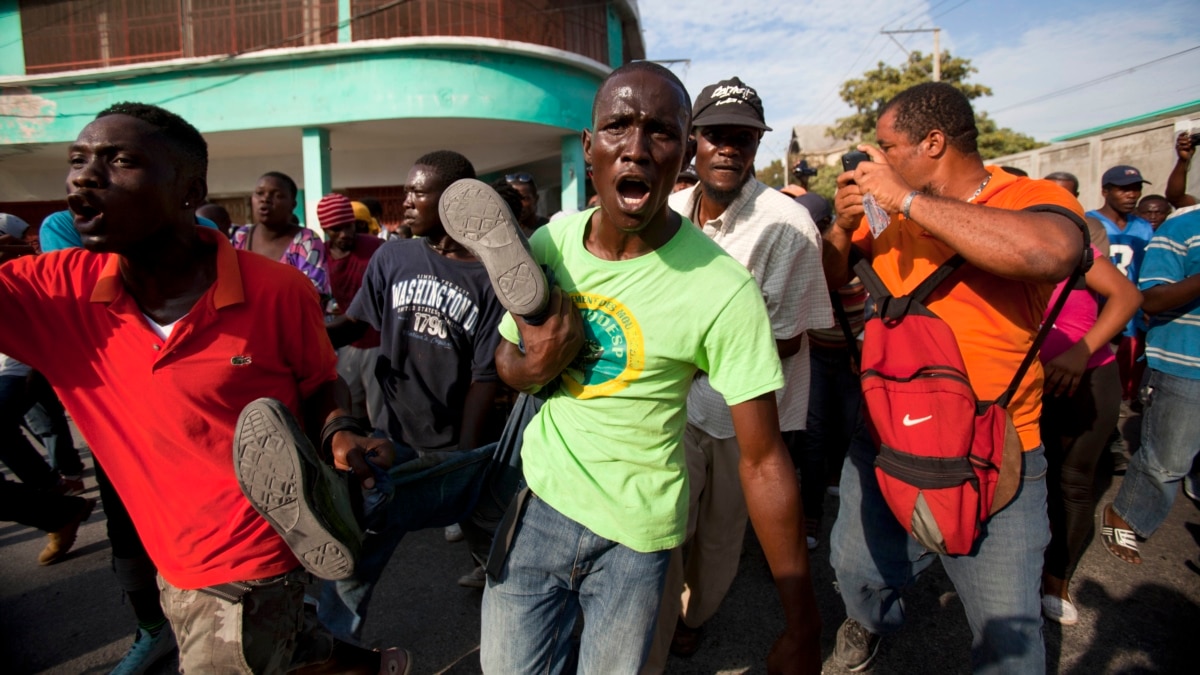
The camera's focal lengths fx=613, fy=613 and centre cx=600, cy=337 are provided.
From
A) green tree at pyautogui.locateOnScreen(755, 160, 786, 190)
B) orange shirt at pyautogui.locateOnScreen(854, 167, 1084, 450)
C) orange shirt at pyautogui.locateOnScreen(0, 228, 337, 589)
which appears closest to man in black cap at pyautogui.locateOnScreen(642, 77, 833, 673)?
orange shirt at pyautogui.locateOnScreen(854, 167, 1084, 450)

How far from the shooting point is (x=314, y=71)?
34.6 feet

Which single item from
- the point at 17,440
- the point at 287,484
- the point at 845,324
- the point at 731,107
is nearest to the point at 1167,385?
the point at 845,324

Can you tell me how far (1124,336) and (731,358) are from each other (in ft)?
19.0

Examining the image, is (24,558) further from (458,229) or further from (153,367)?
(458,229)

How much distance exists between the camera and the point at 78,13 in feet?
38.2

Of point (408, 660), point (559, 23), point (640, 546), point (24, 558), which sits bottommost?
point (24, 558)

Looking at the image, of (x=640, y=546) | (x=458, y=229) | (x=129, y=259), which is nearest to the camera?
(x=458, y=229)

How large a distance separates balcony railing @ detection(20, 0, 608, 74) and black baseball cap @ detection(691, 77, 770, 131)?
930cm

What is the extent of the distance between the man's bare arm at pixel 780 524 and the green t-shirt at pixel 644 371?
7 centimetres

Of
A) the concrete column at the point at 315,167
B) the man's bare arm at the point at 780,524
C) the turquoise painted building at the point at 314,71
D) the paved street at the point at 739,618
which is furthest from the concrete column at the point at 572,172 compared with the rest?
the man's bare arm at the point at 780,524

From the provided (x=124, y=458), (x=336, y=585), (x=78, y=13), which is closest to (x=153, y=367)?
(x=124, y=458)

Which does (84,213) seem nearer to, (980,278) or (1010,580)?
(980,278)

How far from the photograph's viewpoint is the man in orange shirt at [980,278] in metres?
1.61

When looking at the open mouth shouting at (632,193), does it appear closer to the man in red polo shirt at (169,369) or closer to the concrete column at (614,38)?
the man in red polo shirt at (169,369)
